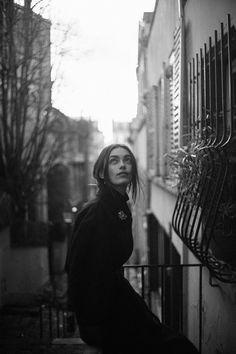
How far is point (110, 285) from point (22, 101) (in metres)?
6.04

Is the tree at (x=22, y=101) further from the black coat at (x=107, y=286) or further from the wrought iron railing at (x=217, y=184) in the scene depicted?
the black coat at (x=107, y=286)

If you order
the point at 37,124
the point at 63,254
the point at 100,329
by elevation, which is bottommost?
the point at 63,254

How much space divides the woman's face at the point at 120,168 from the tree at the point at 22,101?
10.4ft

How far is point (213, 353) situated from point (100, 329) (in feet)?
5.35

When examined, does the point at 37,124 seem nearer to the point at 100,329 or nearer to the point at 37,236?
the point at 37,236

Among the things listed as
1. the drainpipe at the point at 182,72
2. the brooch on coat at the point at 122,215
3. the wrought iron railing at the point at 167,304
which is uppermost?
the drainpipe at the point at 182,72

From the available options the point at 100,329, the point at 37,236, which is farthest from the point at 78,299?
the point at 37,236

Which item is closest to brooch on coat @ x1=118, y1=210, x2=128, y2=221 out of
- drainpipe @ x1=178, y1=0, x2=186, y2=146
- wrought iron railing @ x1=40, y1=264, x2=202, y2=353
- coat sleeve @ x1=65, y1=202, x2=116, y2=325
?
coat sleeve @ x1=65, y1=202, x2=116, y2=325

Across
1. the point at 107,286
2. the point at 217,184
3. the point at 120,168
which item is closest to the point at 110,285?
the point at 107,286

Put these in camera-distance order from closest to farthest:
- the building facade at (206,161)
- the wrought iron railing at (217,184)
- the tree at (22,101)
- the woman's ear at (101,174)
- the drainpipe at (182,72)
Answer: the wrought iron railing at (217,184) → the building facade at (206,161) → the woman's ear at (101,174) → the drainpipe at (182,72) → the tree at (22,101)

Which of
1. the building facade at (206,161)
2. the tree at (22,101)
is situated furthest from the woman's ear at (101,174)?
the tree at (22,101)

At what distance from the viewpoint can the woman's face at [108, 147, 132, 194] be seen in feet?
9.67

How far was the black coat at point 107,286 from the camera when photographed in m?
2.52

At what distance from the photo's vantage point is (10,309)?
679cm
